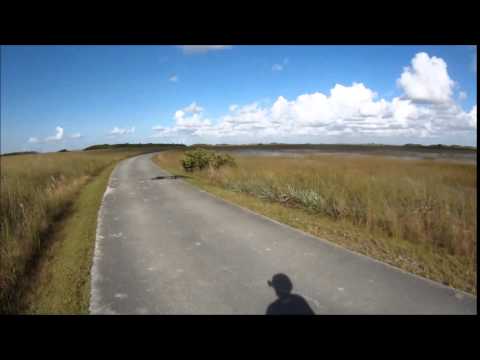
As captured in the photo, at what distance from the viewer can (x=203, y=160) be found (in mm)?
18359

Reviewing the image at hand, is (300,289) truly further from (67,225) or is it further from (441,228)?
(67,225)

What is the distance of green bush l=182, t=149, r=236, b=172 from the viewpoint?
59.6 feet

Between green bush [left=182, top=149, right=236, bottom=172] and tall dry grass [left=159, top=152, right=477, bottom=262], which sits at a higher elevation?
green bush [left=182, top=149, right=236, bottom=172]

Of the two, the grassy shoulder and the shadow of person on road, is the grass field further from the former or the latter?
the grassy shoulder

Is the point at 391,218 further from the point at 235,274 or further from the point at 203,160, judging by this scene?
the point at 203,160

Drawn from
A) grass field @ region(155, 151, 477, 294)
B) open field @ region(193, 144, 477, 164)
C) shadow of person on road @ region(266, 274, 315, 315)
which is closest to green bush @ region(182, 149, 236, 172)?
grass field @ region(155, 151, 477, 294)

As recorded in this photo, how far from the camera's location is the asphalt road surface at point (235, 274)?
10.5 feet

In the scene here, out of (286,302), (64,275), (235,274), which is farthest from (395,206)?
(64,275)

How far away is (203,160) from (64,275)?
14.6 m

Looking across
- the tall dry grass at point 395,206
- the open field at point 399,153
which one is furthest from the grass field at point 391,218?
the open field at point 399,153

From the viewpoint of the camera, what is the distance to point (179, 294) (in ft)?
11.4

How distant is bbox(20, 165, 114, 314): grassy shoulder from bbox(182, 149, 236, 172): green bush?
11.6 meters
